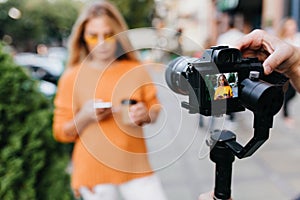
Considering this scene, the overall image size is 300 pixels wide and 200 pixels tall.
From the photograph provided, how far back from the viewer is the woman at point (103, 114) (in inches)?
53.4

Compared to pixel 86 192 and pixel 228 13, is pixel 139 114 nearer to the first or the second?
pixel 86 192

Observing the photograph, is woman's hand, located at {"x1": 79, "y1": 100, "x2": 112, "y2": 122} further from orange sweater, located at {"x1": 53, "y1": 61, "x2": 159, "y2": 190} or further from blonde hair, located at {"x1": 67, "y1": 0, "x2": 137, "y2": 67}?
blonde hair, located at {"x1": 67, "y1": 0, "x2": 137, "y2": 67}

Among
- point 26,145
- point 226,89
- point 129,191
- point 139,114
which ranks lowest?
point 129,191

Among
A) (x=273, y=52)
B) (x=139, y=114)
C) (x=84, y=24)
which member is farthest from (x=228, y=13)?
(x=273, y=52)

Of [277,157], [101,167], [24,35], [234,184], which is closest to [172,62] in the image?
[101,167]

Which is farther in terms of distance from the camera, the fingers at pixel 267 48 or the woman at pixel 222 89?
the fingers at pixel 267 48

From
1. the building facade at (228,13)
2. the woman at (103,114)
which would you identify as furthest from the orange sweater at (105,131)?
the building facade at (228,13)

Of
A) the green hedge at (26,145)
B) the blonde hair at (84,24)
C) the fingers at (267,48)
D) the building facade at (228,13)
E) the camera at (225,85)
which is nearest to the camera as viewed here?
the camera at (225,85)

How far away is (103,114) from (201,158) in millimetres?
464

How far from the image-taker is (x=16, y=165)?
60.5 inches

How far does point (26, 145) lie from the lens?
1.64 m

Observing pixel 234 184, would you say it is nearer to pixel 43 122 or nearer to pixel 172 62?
pixel 43 122

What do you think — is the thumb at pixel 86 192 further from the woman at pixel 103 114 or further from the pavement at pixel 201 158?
the pavement at pixel 201 158

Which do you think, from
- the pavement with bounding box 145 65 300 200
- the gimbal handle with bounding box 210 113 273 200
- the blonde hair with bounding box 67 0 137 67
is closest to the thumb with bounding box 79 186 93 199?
the pavement with bounding box 145 65 300 200
